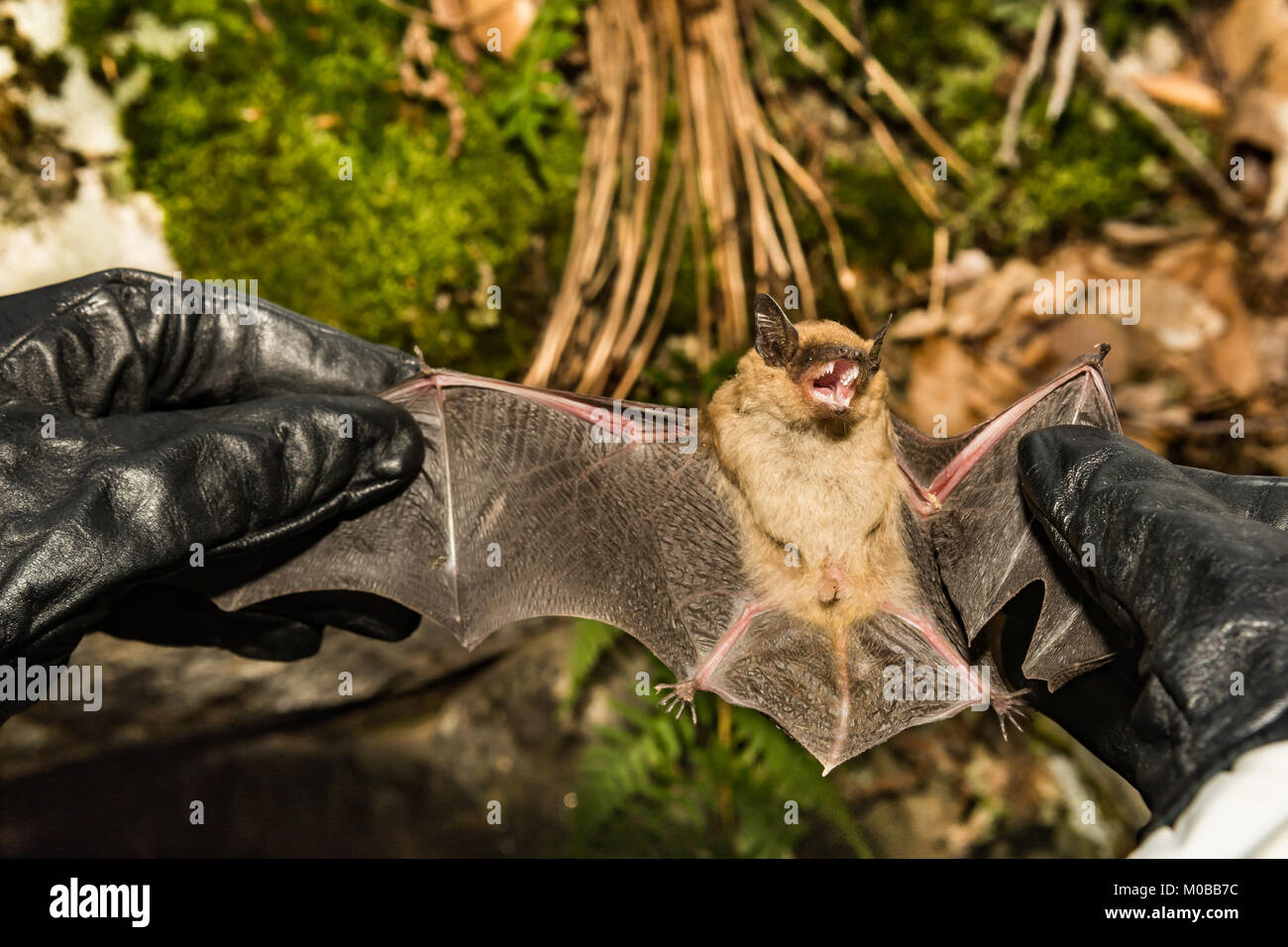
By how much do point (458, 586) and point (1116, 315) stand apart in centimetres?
343

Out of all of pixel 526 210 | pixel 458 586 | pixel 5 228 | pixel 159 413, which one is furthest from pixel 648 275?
pixel 5 228

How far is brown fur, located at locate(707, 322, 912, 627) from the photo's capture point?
225 cm

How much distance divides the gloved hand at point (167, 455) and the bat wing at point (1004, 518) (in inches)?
56.3

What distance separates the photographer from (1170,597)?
4.82 ft

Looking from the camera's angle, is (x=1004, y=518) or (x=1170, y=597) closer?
(x=1170, y=597)

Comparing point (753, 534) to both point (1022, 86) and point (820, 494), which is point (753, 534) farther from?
point (1022, 86)

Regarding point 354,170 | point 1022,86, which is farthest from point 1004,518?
point 1022,86

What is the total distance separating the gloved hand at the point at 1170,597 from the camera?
1249 mm

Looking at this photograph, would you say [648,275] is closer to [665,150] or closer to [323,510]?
[665,150]

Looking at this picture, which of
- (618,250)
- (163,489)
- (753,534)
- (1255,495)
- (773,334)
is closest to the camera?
(163,489)

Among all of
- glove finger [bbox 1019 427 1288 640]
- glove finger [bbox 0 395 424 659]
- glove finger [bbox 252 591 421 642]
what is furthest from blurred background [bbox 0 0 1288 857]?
glove finger [bbox 1019 427 1288 640]

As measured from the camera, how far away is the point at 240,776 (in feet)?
13.1

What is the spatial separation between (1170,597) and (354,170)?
2.93 meters

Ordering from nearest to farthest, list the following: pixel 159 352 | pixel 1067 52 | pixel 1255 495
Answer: pixel 1255 495 → pixel 159 352 → pixel 1067 52
